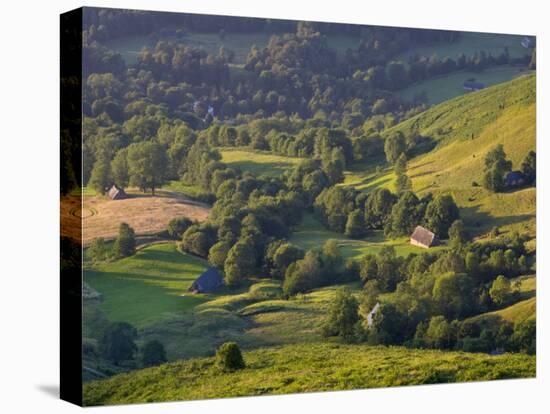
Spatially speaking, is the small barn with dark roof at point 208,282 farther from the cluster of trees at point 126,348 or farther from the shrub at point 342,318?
the shrub at point 342,318

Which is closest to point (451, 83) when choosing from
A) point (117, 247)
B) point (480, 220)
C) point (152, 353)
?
point (480, 220)

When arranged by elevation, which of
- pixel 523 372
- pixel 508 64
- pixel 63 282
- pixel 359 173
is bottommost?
pixel 523 372

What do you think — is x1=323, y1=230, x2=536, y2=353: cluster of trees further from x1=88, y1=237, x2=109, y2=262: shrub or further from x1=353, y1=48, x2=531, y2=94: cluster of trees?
x1=88, y1=237, x2=109, y2=262: shrub

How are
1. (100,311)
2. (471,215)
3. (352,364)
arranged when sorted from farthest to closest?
(471,215) < (352,364) < (100,311)

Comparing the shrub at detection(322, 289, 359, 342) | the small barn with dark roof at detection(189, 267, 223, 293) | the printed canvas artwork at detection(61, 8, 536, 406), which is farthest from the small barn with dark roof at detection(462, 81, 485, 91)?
the small barn with dark roof at detection(189, 267, 223, 293)

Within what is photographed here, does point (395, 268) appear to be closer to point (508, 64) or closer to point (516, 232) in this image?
point (516, 232)

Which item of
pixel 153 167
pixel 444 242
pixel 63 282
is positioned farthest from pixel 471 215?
pixel 63 282

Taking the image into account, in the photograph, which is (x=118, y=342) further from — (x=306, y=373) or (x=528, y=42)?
(x=528, y=42)

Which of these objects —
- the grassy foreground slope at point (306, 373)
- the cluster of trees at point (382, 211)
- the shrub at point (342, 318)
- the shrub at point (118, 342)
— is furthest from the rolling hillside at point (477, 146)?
the shrub at point (118, 342)
